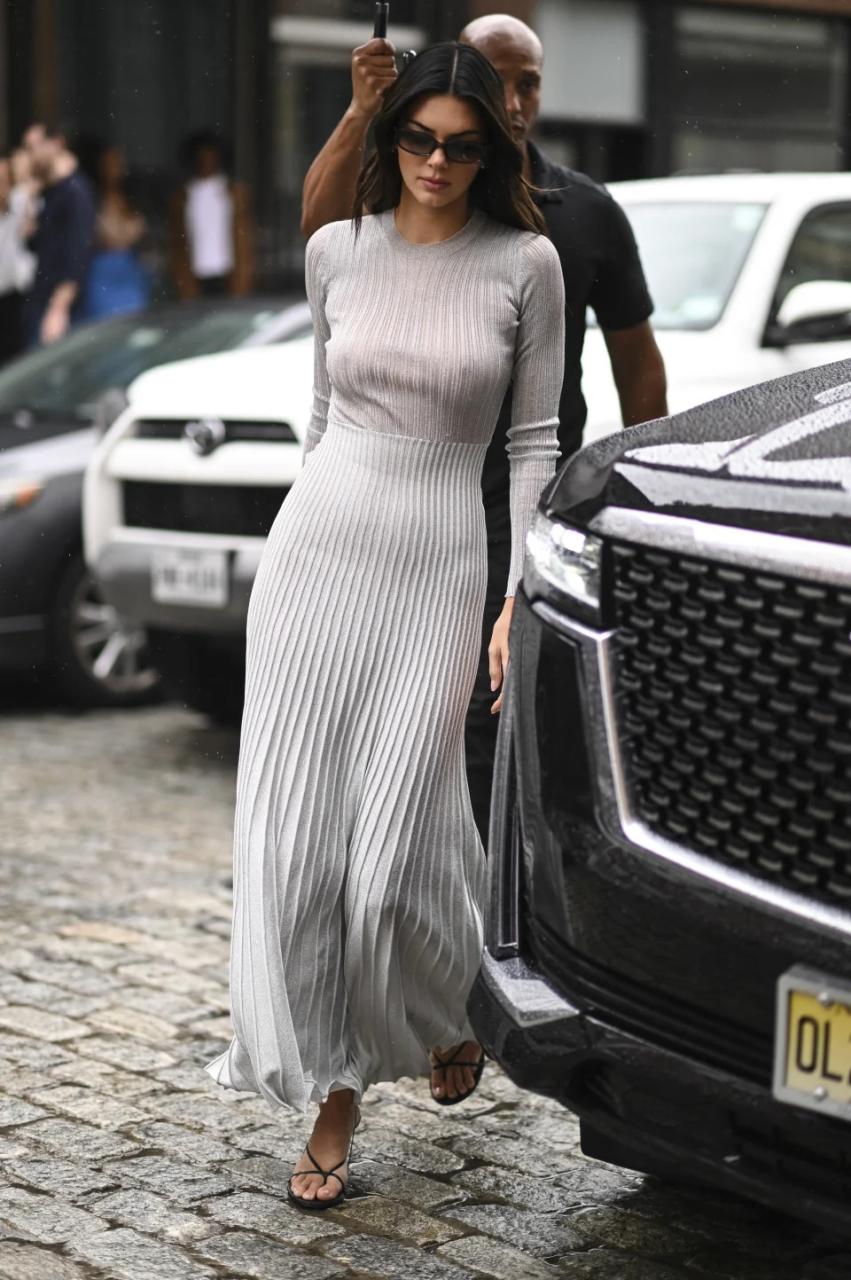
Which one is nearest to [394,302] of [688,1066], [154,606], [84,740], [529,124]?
[529,124]

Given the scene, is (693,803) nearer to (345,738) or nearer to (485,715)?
(345,738)

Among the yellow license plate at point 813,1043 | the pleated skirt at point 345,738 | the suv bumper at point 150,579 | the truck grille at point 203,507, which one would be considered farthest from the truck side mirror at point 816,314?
the yellow license plate at point 813,1043

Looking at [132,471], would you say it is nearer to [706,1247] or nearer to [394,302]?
[394,302]

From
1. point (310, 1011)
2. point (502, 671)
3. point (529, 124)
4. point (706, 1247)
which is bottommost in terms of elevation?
point (706, 1247)

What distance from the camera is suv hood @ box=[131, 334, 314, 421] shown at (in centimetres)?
673

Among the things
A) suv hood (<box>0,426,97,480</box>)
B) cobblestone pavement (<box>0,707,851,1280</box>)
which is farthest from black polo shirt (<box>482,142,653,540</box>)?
suv hood (<box>0,426,97,480</box>)

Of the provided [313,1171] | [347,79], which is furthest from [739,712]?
[347,79]

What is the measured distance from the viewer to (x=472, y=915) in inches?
145

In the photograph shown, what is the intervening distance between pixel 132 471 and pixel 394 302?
3.61 metres

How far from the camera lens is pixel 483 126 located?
3477 mm

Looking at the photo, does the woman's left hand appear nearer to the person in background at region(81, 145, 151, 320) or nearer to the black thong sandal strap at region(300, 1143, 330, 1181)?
the black thong sandal strap at region(300, 1143, 330, 1181)

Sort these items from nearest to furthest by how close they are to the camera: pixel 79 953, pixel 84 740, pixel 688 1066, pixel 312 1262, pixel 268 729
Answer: pixel 688 1066, pixel 312 1262, pixel 268 729, pixel 79 953, pixel 84 740

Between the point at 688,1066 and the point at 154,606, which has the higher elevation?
the point at 688,1066

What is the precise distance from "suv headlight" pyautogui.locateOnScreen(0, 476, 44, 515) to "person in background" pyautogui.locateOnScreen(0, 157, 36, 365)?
544 cm
